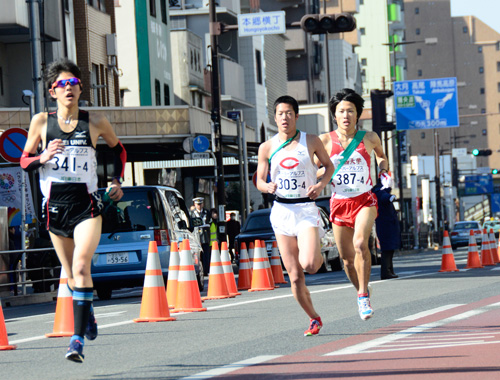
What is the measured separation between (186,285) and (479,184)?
112117 mm

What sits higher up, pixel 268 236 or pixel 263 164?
pixel 263 164

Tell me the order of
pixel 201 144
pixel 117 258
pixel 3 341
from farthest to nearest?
pixel 201 144 → pixel 117 258 → pixel 3 341

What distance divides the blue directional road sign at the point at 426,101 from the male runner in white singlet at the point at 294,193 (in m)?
41.1

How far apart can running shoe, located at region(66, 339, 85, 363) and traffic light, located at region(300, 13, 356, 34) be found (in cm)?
1985

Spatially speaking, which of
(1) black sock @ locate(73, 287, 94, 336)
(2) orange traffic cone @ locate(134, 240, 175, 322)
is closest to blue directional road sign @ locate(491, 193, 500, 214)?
(2) orange traffic cone @ locate(134, 240, 175, 322)

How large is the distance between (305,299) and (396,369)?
2671 millimetres

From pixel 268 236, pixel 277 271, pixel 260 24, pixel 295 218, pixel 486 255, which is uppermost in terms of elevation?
pixel 260 24

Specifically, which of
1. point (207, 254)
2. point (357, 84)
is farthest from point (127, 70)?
point (357, 84)

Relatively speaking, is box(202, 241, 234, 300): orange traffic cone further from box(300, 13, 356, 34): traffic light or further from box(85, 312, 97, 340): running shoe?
box(300, 13, 356, 34): traffic light

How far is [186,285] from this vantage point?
1417 centimetres

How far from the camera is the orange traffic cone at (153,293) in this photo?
41.7 feet

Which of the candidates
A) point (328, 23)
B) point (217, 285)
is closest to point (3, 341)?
point (217, 285)

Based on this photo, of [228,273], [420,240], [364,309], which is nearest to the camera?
[364,309]

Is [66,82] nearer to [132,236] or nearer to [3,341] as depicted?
[3,341]
